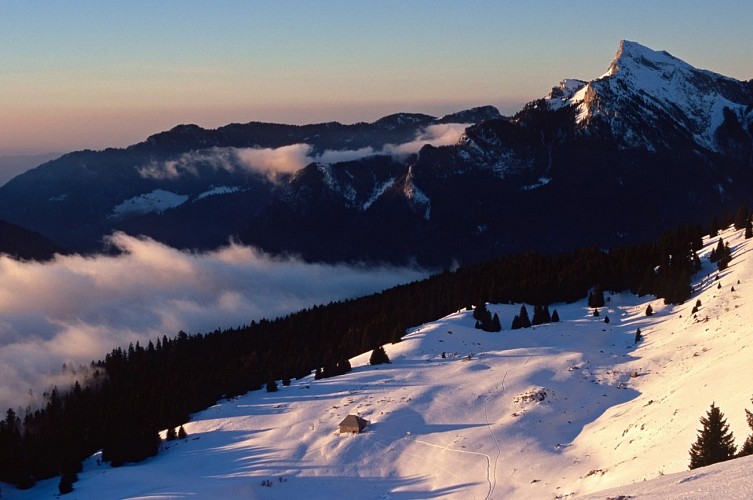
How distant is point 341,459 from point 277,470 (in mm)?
6583

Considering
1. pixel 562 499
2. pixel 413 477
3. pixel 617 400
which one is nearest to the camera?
pixel 562 499

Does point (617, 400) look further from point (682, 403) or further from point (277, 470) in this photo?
point (277, 470)

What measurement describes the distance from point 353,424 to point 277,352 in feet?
214

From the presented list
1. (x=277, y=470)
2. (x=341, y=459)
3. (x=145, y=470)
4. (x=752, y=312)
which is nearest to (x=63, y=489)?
(x=145, y=470)

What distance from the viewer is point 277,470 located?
224ft

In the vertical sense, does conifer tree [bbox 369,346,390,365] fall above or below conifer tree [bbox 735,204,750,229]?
below

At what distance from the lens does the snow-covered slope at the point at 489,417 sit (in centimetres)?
5903

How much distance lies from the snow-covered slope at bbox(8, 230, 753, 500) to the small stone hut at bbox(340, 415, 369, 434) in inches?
36.7

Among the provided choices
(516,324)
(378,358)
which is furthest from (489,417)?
(516,324)

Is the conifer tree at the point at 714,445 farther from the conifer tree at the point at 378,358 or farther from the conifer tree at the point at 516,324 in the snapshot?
the conifer tree at the point at 516,324

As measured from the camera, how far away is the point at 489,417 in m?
74.4

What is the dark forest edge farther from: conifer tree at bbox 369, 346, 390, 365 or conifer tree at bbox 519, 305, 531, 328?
conifer tree at bbox 519, 305, 531, 328

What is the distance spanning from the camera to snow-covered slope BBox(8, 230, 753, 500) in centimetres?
5903

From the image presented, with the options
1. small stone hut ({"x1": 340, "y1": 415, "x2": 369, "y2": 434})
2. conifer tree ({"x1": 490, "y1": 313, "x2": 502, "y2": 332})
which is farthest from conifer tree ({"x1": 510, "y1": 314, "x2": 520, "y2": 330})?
small stone hut ({"x1": 340, "y1": 415, "x2": 369, "y2": 434})
